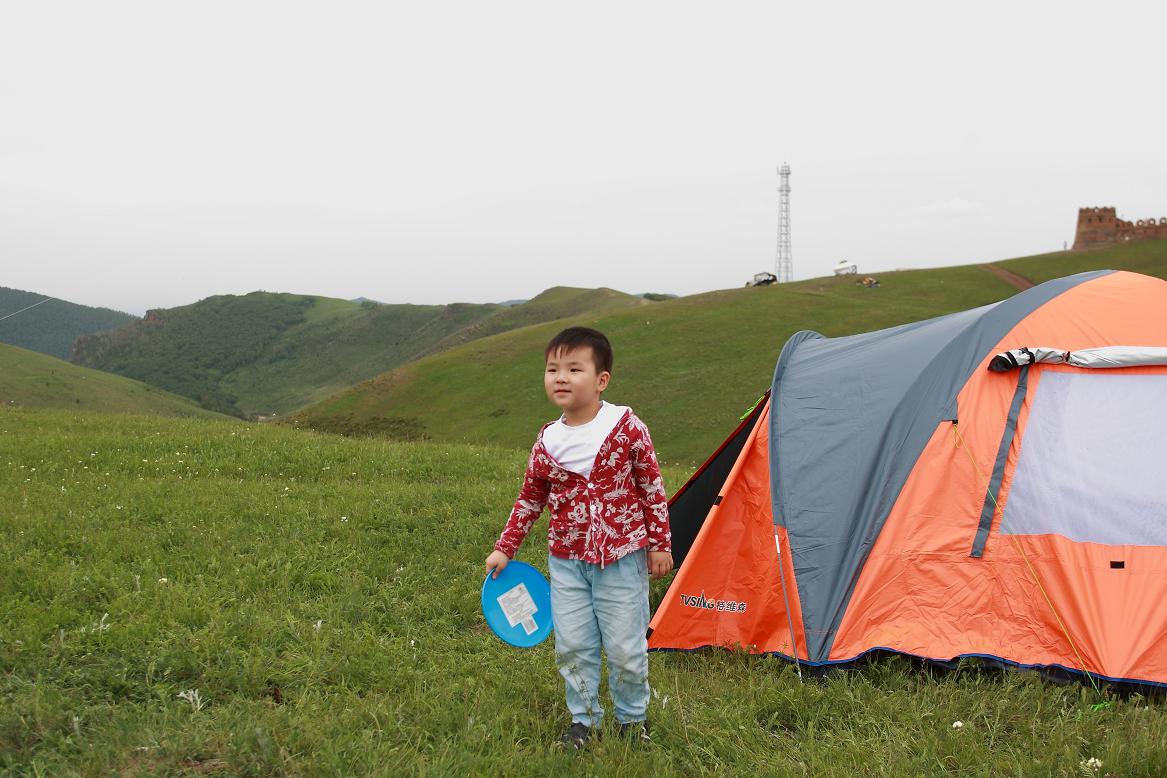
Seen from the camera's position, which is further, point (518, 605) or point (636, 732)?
point (518, 605)

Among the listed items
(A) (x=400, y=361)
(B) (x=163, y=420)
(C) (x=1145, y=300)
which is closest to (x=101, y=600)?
(C) (x=1145, y=300)

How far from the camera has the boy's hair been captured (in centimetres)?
399

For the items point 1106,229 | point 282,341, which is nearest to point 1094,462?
point 1106,229

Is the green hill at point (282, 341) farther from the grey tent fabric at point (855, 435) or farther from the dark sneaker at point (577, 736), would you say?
the dark sneaker at point (577, 736)

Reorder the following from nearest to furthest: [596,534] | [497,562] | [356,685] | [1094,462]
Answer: [596,534] < [497,562] < [356,685] < [1094,462]

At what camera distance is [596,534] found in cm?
396

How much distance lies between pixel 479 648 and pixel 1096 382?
15.6 feet

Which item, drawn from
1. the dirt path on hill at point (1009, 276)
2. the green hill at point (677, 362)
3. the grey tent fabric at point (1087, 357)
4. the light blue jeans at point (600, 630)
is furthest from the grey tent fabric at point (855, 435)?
the dirt path on hill at point (1009, 276)

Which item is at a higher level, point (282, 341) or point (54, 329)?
point (54, 329)

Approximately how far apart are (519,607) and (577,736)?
74cm

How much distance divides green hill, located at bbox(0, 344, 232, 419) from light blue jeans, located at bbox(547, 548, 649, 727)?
46.5 metres

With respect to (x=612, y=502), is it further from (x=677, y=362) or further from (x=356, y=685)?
(x=677, y=362)

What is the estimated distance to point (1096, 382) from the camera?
562 cm

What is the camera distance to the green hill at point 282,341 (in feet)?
405
